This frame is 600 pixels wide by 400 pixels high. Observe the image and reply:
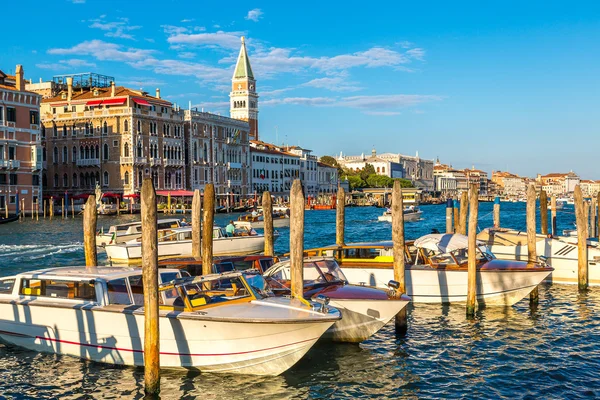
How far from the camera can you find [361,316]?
44.9 ft

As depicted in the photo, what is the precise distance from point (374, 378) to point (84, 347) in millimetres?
5303

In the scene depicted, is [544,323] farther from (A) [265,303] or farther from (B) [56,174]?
(B) [56,174]

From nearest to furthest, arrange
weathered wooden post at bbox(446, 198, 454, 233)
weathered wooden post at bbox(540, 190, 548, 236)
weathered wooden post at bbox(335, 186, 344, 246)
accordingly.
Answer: weathered wooden post at bbox(335, 186, 344, 246) → weathered wooden post at bbox(446, 198, 454, 233) → weathered wooden post at bbox(540, 190, 548, 236)

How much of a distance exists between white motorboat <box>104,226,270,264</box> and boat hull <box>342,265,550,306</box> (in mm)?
10285

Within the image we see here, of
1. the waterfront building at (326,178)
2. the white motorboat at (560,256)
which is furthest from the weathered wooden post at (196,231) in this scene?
the waterfront building at (326,178)

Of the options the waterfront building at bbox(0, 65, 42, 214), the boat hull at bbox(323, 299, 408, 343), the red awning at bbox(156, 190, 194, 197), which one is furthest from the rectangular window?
the boat hull at bbox(323, 299, 408, 343)

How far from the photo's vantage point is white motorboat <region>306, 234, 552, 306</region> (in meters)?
17.6

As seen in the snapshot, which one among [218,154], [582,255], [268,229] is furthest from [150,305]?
[218,154]

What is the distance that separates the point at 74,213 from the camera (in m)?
66.5

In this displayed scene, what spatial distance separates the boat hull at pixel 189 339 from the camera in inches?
452

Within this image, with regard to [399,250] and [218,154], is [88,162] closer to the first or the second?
[218,154]

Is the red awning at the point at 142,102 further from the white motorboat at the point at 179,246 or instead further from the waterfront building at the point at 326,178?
the waterfront building at the point at 326,178

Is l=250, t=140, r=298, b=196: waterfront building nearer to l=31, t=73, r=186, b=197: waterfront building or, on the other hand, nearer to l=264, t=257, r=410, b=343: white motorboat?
l=31, t=73, r=186, b=197: waterfront building

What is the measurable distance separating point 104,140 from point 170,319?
209 ft
